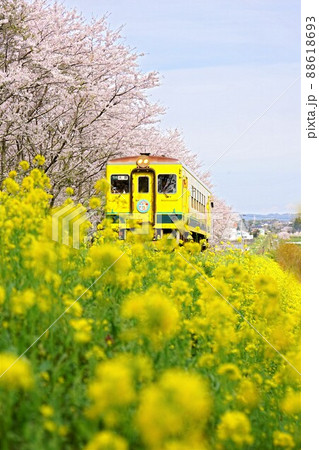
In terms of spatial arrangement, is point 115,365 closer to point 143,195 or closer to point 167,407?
point 167,407

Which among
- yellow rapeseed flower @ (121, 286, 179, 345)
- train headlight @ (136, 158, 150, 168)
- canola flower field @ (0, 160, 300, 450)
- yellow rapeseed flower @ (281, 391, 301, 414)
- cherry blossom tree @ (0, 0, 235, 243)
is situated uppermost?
cherry blossom tree @ (0, 0, 235, 243)

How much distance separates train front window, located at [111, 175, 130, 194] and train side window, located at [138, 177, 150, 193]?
26cm

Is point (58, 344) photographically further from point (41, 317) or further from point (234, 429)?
→ point (234, 429)

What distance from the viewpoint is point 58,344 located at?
3.03 metres

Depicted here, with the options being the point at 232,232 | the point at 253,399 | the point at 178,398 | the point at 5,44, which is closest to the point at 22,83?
the point at 5,44

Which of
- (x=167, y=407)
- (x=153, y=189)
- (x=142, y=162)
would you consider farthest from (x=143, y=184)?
(x=167, y=407)

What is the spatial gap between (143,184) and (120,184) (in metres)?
0.52

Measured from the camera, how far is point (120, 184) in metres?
13.8

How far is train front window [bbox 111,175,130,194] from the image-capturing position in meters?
13.7

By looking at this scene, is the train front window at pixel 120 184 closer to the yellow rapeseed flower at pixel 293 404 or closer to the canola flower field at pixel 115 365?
the canola flower field at pixel 115 365

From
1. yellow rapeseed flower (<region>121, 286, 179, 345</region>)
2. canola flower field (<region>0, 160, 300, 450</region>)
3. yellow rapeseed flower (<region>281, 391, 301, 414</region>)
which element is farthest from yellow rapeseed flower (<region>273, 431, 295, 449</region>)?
yellow rapeseed flower (<region>121, 286, 179, 345</region>)

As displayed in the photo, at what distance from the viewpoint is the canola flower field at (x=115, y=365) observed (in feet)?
6.17

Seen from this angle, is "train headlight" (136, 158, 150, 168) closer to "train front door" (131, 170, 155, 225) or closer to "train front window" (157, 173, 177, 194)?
"train front door" (131, 170, 155, 225)

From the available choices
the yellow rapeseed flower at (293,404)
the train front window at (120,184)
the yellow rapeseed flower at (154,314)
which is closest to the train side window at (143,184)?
the train front window at (120,184)
